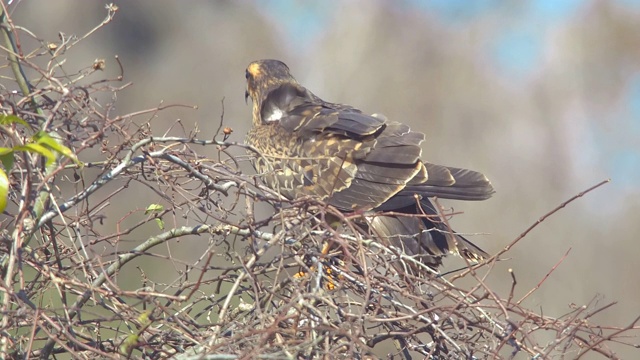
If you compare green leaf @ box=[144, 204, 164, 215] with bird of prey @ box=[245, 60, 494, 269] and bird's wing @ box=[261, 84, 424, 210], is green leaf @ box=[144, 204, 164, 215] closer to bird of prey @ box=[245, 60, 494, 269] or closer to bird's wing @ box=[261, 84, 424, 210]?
bird of prey @ box=[245, 60, 494, 269]

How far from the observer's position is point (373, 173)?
4.61 meters

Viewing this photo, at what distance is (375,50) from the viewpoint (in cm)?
1387

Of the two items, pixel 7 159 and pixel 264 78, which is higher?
pixel 264 78

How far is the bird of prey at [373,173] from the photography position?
14.4ft

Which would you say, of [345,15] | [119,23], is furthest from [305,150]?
[119,23]

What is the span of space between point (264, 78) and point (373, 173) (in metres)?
1.27

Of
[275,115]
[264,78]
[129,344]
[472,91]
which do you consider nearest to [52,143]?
[129,344]

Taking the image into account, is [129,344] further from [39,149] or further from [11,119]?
[11,119]

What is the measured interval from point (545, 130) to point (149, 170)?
982 cm

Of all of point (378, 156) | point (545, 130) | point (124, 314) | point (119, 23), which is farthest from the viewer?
point (119, 23)

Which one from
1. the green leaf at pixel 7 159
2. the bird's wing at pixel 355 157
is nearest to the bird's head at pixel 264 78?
the bird's wing at pixel 355 157

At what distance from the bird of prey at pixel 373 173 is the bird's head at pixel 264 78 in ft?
1.80

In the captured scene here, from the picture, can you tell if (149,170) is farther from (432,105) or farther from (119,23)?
(119,23)

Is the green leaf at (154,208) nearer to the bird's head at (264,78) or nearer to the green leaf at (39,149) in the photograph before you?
the green leaf at (39,149)
